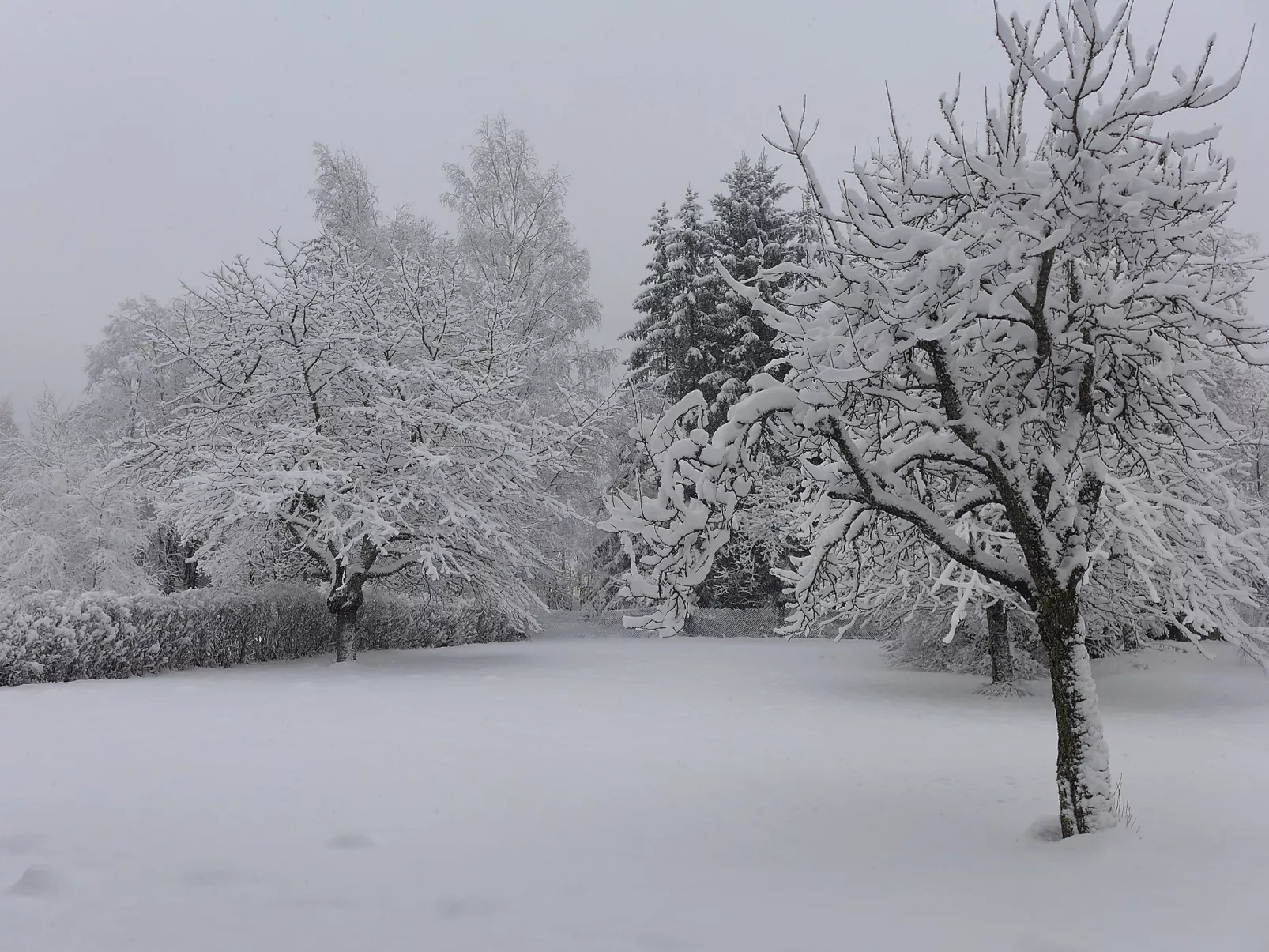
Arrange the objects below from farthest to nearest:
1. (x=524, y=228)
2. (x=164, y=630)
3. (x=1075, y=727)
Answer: (x=524, y=228), (x=164, y=630), (x=1075, y=727)

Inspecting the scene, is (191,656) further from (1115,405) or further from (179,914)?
(1115,405)

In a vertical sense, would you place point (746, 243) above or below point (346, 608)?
above

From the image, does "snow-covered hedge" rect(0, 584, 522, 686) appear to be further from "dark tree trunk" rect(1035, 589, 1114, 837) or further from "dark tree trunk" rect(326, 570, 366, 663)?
"dark tree trunk" rect(1035, 589, 1114, 837)

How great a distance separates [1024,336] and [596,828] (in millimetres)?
4058

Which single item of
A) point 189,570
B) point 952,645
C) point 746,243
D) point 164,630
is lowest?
point 164,630

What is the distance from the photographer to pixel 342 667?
13742 mm

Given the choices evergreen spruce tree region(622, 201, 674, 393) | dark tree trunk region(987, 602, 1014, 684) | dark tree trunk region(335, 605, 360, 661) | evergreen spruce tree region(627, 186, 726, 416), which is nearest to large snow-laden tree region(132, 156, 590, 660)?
dark tree trunk region(335, 605, 360, 661)

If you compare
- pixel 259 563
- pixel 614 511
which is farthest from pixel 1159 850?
pixel 259 563

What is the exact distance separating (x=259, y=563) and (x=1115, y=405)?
51.1 ft

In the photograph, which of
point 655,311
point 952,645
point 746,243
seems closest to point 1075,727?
point 952,645

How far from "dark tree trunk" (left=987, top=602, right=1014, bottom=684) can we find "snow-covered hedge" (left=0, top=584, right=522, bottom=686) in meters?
12.3

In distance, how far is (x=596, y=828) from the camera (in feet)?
17.0

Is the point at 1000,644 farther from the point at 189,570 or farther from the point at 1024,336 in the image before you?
the point at 189,570

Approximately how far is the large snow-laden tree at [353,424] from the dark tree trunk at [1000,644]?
7643 mm
